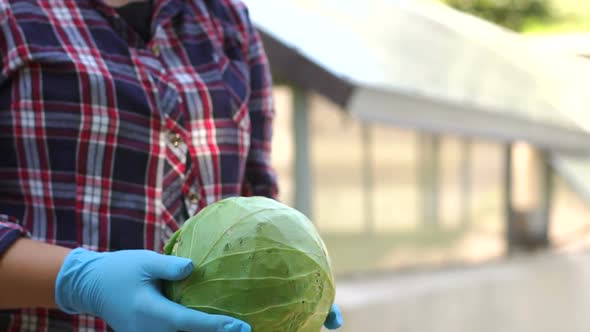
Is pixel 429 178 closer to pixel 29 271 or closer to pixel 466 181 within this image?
pixel 466 181

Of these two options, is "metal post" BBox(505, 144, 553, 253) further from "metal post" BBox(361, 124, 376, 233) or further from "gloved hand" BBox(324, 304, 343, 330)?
"gloved hand" BBox(324, 304, 343, 330)

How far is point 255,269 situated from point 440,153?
390cm

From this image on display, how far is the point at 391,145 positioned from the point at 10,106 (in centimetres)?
344

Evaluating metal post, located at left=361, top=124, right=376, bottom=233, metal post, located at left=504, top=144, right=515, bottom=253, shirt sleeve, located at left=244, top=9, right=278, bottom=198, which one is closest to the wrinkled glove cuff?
shirt sleeve, located at left=244, top=9, right=278, bottom=198

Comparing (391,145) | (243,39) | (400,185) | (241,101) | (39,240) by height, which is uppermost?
(243,39)

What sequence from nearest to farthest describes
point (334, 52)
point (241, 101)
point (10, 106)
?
point (10, 106) → point (241, 101) → point (334, 52)

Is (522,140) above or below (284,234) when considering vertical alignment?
below

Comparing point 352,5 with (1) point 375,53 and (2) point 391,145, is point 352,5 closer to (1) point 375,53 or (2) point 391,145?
(1) point 375,53

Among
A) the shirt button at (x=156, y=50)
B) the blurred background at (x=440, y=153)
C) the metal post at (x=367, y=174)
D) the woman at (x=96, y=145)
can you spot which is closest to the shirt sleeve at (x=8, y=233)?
the woman at (x=96, y=145)

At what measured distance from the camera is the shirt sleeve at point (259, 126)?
171 centimetres

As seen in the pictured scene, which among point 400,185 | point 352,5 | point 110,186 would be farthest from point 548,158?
point 110,186

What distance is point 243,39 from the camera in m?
1.70

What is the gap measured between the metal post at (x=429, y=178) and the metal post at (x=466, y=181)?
220 mm

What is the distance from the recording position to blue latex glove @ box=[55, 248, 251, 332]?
108 centimetres
